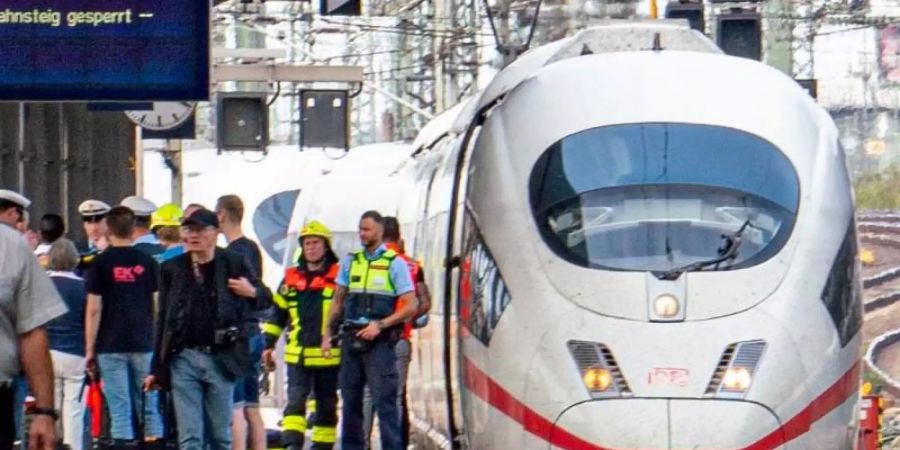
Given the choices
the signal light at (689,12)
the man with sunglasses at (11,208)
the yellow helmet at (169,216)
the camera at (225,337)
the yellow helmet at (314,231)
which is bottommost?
the camera at (225,337)

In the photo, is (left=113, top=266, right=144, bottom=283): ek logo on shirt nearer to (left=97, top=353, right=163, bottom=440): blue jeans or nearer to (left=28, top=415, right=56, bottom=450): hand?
(left=97, top=353, right=163, bottom=440): blue jeans

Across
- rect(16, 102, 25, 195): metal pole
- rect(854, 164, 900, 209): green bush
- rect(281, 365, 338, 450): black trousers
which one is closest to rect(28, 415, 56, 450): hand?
rect(281, 365, 338, 450): black trousers

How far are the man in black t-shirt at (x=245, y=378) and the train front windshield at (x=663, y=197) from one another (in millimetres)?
4208

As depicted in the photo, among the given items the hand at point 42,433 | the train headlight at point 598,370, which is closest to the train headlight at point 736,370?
the train headlight at point 598,370

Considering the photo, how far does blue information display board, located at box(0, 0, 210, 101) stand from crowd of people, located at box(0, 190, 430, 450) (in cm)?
80

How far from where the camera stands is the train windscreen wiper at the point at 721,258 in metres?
10.9

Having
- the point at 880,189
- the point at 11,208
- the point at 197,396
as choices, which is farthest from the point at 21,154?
the point at 880,189

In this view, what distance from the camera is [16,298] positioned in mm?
8797

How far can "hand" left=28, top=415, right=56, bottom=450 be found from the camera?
8.75m

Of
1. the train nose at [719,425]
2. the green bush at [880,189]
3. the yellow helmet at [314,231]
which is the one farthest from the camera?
the green bush at [880,189]

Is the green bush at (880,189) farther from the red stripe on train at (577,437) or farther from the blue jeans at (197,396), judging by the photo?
the red stripe on train at (577,437)

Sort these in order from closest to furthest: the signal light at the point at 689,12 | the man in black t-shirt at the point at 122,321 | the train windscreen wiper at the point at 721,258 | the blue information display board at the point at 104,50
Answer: the train windscreen wiper at the point at 721,258 < the blue information display board at the point at 104,50 < the man in black t-shirt at the point at 122,321 < the signal light at the point at 689,12

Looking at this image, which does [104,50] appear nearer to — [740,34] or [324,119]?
[740,34]

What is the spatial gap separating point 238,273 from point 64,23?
6.57 feet
